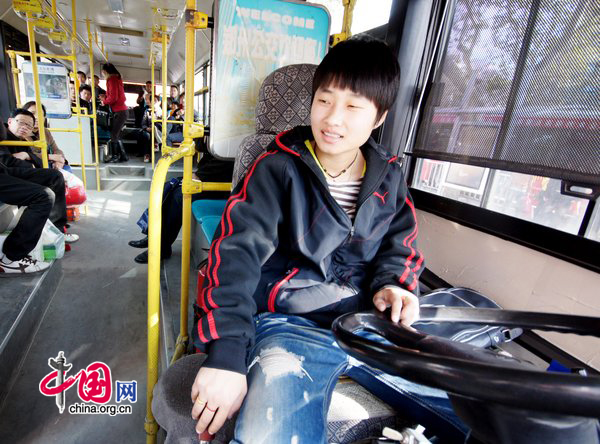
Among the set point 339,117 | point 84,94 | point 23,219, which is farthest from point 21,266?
point 84,94

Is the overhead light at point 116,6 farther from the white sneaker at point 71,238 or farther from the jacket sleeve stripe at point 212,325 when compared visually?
the jacket sleeve stripe at point 212,325

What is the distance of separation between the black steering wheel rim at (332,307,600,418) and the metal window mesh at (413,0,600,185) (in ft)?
2.79

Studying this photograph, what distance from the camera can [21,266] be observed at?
Result: 8.07 ft

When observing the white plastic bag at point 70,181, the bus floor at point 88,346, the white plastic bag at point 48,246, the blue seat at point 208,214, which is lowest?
the bus floor at point 88,346

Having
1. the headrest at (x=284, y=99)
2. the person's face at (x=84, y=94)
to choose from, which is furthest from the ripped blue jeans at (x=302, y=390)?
the person's face at (x=84, y=94)

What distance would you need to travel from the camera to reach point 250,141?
1593 millimetres

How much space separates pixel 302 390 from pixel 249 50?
→ 5.75ft

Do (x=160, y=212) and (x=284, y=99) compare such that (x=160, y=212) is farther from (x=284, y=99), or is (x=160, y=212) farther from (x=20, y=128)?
(x=20, y=128)

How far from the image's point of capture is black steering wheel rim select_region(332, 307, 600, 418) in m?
0.39

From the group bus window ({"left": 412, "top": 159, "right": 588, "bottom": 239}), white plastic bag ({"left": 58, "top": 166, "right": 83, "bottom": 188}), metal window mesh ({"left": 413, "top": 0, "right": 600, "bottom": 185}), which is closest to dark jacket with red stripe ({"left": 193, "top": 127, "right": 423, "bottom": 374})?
metal window mesh ({"left": 413, "top": 0, "right": 600, "bottom": 185})

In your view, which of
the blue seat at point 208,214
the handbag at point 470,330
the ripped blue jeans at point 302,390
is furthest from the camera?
the blue seat at point 208,214

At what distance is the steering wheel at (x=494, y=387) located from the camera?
39 centimetres

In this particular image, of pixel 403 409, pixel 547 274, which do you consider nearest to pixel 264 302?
pixel 403 409

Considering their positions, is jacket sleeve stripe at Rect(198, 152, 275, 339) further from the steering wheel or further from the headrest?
the headrest
